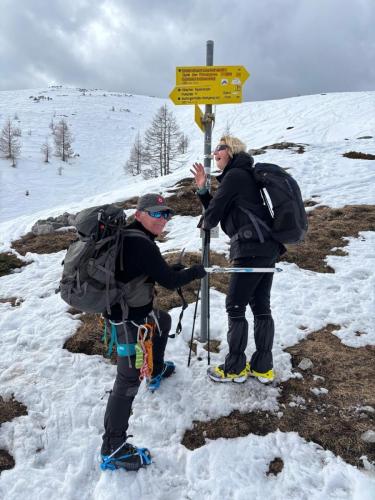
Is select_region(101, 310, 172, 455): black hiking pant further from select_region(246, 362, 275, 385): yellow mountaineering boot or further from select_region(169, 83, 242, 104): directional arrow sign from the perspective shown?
select_region(169, 83, 242, 104): directional arrow sign

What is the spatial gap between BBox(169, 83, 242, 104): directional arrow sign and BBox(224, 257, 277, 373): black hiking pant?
209 cm

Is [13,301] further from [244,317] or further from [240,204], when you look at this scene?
[240,204]

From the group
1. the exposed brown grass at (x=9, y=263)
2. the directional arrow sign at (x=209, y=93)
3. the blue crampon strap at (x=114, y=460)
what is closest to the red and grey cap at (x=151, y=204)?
the directional arrow sign at (x=209, y=93)

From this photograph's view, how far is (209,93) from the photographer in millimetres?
4320

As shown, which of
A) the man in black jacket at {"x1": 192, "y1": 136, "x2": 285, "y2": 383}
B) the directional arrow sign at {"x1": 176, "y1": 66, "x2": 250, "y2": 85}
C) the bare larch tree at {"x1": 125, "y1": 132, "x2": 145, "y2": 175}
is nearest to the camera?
the man in black jacket at {"x1": 192, "y1": 136, "x2": 285, "y2": 383}

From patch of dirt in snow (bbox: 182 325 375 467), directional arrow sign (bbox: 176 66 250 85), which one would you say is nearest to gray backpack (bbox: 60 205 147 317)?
patch of dirt in snow (bbox: 182 325 375 467)

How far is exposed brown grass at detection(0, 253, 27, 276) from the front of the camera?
8859 millimetres

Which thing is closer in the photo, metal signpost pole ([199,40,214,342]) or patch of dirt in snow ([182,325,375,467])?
patch of dirt in snow ([182,325,375,467])

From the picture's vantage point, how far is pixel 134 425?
151 inches

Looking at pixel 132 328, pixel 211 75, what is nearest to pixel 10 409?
pixel 132 328

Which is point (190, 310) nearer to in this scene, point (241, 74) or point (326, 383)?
point (326, 383)

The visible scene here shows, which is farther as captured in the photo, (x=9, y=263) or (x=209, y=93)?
(x=9, y=263)

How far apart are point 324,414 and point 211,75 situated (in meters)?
4.33

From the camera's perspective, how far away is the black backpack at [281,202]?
3.69 m
